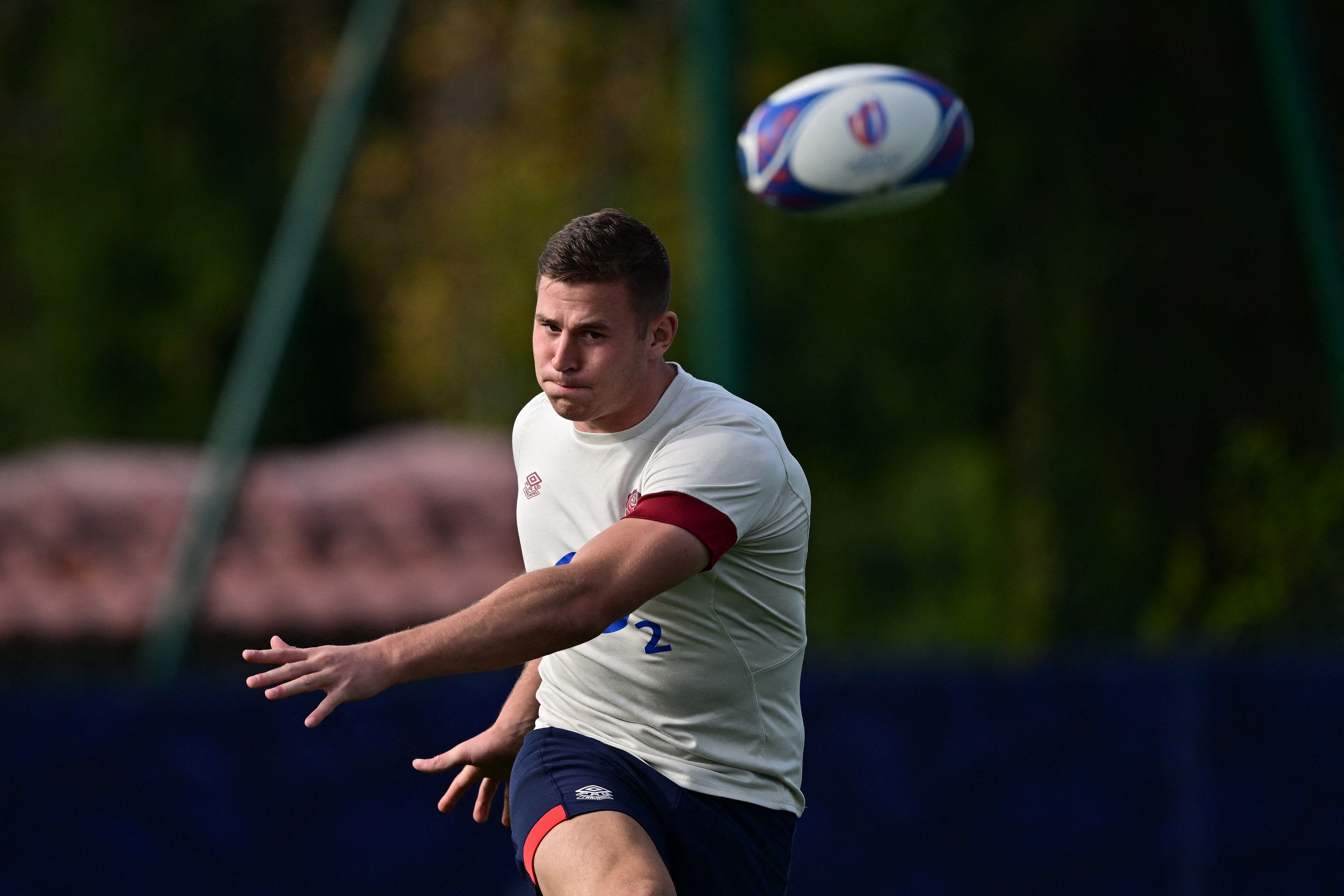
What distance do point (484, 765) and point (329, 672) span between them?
1320 mm

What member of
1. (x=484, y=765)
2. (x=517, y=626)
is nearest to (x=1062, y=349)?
(x=484, y=765)

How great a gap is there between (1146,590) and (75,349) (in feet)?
41.2

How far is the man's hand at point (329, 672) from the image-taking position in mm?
3311

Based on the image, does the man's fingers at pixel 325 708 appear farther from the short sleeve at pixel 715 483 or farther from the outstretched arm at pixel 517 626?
the short sleeve at pixel 715 483

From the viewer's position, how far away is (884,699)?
29.9 ft

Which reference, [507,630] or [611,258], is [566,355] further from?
[507,630]

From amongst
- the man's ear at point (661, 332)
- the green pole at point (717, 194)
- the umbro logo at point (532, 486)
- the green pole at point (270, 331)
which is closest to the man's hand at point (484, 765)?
the umbro logo at point (532, 486)

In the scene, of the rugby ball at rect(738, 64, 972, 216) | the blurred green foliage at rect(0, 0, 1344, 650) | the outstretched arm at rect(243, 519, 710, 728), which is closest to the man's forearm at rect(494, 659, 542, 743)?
the outstretched arm at rect(243, 519, 710, 728)

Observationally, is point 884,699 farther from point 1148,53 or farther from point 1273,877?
point 1148,53

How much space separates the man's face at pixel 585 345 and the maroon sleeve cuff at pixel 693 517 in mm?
296

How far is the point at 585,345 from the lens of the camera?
13.2 feet

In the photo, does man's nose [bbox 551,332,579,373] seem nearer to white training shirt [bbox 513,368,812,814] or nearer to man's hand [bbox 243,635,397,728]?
white training shirt [bbox 513,368,812,814]

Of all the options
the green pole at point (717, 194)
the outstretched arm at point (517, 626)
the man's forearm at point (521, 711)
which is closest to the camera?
the outstretched arm at point (517, 626)

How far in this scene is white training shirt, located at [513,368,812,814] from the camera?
165 inches
